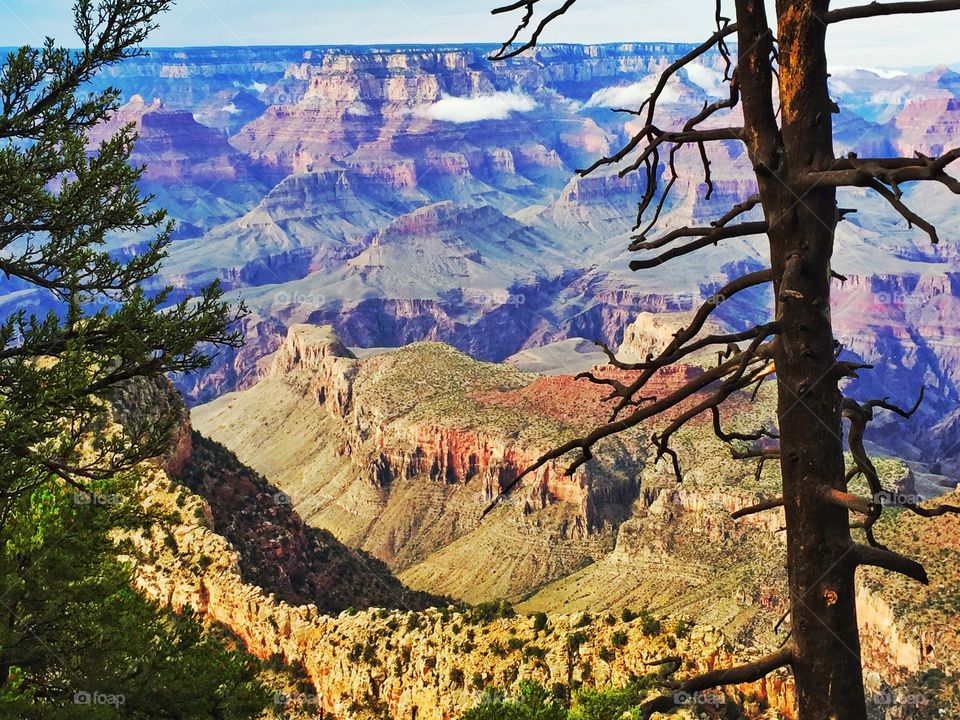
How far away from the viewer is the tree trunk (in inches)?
269

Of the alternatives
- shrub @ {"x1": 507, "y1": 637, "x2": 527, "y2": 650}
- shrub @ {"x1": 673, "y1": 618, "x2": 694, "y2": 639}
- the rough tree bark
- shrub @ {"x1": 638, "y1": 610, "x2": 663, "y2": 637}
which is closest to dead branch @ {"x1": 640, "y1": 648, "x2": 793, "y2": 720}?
the rough tree bark

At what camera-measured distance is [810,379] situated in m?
6.93

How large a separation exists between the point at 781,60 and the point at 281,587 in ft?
104

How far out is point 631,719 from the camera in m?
15.3

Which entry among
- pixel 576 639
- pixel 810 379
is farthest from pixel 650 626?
pixel 810 379

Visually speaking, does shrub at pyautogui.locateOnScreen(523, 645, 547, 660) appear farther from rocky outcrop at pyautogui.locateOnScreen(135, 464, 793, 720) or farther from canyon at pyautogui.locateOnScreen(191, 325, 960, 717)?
canyon at pyautogui.locateOnScreen(191, 325, 960, 717)

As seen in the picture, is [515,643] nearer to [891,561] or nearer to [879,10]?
[891,561]

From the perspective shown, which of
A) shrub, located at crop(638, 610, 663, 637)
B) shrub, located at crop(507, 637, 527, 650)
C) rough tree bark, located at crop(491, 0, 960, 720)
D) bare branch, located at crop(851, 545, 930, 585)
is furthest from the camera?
shrub, located at crop(507, 637, 527, 650)

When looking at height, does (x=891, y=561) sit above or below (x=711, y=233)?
below

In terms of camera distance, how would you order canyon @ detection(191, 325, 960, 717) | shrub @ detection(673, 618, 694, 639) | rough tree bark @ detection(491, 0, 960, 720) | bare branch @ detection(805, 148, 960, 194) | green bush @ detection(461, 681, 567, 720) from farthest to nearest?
canyon @ detection(191, 325, 960, 717), shrub @ detection(673, 618, 694, 639), green bush @ detection(461, 681, 567, 720), rough tree bark @ detection(491, 0, 960, 720), bare branch @ detection(805, 148, 960, 194)

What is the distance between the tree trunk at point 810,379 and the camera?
684 cm

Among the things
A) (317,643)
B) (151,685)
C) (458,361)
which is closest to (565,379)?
(458,361)

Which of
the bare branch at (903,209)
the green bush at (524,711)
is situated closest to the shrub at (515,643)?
the green bush at (524,711)

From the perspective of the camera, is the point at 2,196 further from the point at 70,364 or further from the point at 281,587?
the point at 281,587
